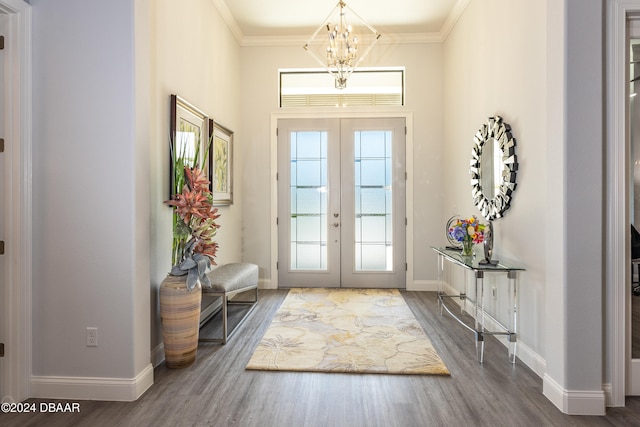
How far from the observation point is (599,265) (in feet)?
7.28

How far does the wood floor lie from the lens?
2133 millimetres

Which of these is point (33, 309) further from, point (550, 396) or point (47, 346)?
point (550, 396)

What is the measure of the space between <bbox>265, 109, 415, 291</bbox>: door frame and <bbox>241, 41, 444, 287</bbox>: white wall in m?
0.04

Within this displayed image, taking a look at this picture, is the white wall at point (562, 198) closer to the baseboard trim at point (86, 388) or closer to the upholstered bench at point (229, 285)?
the upholstered bench at point (229, 285)

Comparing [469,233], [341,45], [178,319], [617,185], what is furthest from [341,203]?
[617,185]

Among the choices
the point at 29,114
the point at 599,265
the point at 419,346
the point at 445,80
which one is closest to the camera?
the point at 599,265

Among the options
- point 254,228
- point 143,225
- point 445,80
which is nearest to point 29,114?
point 143,225

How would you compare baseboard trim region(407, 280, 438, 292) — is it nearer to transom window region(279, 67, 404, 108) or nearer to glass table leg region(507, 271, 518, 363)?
glass table leg region(507, 271, 518, 363)

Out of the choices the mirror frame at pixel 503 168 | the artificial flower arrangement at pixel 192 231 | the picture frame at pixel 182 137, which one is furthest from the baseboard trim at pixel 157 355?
the mirror frame at pixel 503 168

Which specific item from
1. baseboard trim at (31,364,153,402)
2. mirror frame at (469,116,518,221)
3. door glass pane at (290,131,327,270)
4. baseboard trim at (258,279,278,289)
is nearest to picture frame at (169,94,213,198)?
baseboard trim at (31,364,153,402)

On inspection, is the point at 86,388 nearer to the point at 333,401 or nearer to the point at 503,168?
the point at 333,401

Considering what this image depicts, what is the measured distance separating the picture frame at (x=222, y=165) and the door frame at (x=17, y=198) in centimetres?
186

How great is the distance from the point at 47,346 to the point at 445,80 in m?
5.13

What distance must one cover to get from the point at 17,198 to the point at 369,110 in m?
4.14
